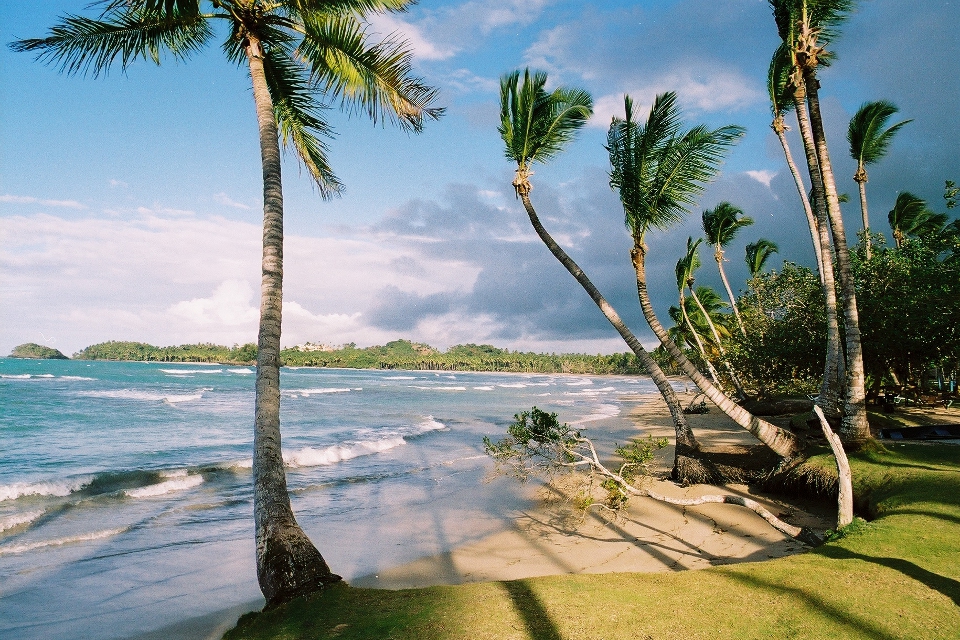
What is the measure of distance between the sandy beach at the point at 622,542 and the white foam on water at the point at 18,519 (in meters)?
6.71

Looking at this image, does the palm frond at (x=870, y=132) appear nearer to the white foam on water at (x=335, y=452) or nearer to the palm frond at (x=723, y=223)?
the palm frond at (x=723, y=223)

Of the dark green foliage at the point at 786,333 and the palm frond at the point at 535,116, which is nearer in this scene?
the palm frond at the point at 535,116

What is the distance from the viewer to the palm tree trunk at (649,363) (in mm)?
9961

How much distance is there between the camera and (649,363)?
1016cm

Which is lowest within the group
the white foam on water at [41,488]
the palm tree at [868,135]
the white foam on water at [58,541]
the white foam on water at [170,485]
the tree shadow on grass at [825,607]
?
the white foam on water at [170,485]

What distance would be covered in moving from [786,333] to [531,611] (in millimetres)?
13935

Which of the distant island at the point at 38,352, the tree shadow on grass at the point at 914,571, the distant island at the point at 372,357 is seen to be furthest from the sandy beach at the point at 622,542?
the distant island at the point at 38,352

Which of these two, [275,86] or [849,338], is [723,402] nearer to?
[849,338]

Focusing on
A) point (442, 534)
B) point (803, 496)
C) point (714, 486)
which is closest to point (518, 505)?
point (442, 534)

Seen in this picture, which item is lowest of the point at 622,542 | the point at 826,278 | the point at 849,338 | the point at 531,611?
the point at 622,542

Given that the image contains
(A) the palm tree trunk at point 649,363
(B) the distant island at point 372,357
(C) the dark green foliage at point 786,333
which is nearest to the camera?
(A) the palm tree trunk at point 649,363

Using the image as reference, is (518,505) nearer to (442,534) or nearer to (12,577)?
(442,534)

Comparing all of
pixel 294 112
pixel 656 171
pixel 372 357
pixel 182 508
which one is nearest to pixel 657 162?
pixel 656 171

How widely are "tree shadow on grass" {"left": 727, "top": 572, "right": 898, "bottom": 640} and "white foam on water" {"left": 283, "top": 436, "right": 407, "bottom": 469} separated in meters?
13.2
